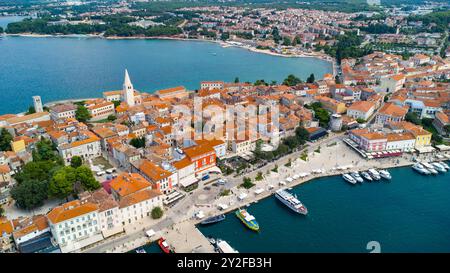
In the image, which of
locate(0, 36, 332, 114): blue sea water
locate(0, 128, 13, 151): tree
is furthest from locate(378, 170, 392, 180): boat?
locate(0, 36, 332, 114): blue sea water

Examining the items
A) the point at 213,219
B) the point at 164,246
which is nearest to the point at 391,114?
the point at 213,219

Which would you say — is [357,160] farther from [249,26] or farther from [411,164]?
[249,26]

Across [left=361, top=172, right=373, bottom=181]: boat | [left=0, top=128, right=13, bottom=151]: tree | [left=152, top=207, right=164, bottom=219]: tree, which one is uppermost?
[left=0, top=128, right=13, bottom=151]: tree

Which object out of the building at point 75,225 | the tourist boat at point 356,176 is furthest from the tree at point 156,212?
the tourist boat at point 356,176

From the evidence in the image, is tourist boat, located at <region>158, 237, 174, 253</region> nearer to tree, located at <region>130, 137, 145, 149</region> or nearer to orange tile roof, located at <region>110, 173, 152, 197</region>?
orange tile roof, located at <region>110, 173, 152, 197</region>

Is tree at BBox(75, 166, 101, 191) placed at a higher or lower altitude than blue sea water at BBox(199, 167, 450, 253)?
higher

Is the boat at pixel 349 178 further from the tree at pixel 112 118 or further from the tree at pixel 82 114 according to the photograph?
the tree at pixel 82 114

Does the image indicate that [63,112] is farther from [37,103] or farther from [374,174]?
[374,174]
